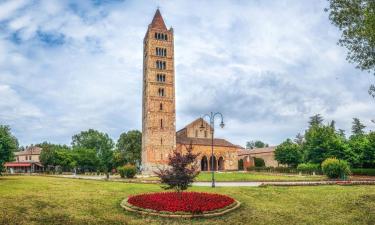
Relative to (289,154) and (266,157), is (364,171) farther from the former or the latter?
(266,157)

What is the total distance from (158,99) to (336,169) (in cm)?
3793

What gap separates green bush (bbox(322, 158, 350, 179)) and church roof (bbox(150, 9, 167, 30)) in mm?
45721

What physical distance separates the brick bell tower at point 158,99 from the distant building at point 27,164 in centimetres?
3997

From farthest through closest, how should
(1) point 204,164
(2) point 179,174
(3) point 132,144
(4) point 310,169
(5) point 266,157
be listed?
(5) point 266,157
(3) point 132,144
(1) point 204,164
(4) point 310,169
(2) point 179,174

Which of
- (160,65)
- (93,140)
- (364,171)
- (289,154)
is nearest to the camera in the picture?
(364,171)

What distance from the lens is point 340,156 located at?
5509cm

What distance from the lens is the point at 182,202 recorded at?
720 inches

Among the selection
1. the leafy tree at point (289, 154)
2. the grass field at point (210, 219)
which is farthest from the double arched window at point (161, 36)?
the grass field at point (210, 219)

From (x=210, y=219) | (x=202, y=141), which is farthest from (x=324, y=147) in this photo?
(x=210, y=219)

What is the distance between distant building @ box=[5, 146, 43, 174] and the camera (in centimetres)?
9131

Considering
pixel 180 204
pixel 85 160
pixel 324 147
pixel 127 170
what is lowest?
pixel 180 204

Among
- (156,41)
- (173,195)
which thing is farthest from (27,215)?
(156,41)

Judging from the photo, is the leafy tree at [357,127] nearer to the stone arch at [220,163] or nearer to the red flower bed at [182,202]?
the stone arch at [220,163]

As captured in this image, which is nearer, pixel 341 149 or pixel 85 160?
pixel 341 149
